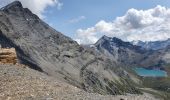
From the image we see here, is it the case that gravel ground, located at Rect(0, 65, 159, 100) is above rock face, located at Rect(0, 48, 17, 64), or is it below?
below

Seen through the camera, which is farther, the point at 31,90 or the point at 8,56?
the point at 8,56

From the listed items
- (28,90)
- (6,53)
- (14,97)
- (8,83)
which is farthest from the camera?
(6,53)

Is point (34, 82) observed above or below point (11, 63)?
below

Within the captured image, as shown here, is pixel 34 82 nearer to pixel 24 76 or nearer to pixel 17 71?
pixel 24 76

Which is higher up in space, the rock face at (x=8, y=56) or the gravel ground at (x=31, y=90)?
the rock face at (x=8, y=56)

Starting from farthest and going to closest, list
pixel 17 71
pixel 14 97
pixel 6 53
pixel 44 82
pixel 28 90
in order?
pixel 6 53
pixel 17 71
pixel 44 82
pixel 28 90
pixel 14 97

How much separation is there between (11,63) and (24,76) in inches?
389

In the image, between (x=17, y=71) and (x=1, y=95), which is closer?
(x=1, y=95)

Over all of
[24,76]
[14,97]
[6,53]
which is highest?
[6,53]

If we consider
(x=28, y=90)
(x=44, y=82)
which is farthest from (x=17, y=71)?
(x=28, y=90)

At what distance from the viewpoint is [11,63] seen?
44.9 m

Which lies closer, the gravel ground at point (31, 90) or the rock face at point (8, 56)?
the gravel ground at point (31, 90)

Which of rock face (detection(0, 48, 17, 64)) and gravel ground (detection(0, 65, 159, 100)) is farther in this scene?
rock face (detection(0, 48, 17, 64))

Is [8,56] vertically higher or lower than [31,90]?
higher
